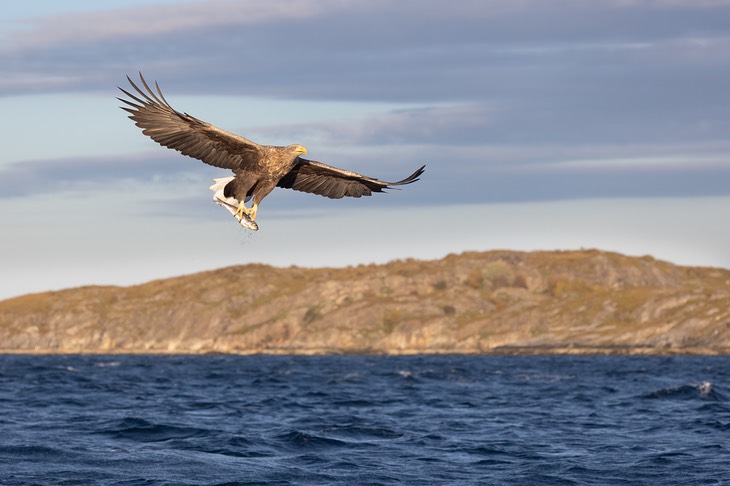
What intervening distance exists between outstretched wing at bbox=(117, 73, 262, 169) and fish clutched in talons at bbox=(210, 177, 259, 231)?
46cm

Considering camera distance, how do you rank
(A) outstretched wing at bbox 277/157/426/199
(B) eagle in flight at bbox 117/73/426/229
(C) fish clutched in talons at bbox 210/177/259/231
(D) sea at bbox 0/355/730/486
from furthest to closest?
(D) sea at bbox 0/355/730/486 < (A) outstretched wing at bbox 277/157/426/199 < (B) eagle in flight at bbox 117/73/426/229 < (C) fish clutched in talons at bbox 210/177/259/231

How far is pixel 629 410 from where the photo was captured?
53.5 metres

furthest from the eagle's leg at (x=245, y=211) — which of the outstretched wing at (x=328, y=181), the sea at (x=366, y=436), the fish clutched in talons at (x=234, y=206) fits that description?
the sea at (x=366, y=436)

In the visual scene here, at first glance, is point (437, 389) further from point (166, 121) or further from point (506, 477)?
point (166, 121)

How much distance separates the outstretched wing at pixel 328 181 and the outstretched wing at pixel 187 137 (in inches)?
64.2

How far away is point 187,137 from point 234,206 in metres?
2.71

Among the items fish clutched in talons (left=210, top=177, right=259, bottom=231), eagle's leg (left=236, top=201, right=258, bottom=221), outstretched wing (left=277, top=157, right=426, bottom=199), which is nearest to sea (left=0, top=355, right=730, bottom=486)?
outstretched wing (left=277, top=157, right=426, bottom=199)

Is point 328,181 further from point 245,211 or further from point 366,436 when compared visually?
point 366,436

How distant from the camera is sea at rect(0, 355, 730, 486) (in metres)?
32.6

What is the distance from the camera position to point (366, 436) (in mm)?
41719

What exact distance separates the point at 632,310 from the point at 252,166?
183 m

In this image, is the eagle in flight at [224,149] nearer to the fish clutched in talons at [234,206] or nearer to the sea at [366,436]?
the fish clutched in talons at [234,206]

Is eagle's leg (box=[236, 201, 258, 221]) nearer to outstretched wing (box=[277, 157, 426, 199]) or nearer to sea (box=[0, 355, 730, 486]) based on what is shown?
outstretched wing (box=[277, 157, 426, 199])

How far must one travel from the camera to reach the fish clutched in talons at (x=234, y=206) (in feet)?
56.4
